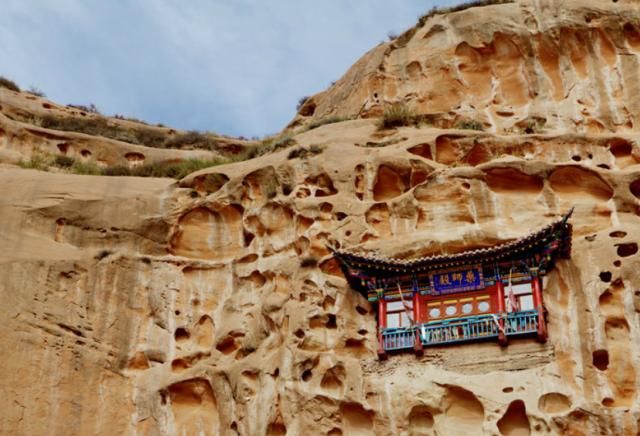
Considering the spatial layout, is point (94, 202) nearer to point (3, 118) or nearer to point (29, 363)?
point (29, 363)

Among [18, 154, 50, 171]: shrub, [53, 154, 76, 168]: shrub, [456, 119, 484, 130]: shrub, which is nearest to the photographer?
[456, 119, 484, 130]: shrub

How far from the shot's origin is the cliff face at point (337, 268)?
18.0 metres

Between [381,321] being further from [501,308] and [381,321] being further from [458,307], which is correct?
[501,308]

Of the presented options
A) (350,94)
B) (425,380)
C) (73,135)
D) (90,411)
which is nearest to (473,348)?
(425,380)

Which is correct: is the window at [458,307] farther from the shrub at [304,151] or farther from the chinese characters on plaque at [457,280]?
the shrub at [304,151]

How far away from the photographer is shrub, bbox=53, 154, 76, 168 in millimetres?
28684

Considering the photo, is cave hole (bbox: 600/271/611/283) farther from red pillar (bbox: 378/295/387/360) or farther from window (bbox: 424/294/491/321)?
red pillar (bbox: 378/295/387/360)

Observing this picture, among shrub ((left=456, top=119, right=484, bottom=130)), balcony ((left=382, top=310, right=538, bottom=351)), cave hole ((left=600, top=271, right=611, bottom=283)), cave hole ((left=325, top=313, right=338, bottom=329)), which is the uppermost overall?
shrub ((left=456, top=119, right=484, bottom=130))

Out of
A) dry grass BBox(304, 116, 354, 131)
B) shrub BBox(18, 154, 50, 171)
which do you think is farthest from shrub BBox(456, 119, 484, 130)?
shrub BBox(18, 154, 50, 171)

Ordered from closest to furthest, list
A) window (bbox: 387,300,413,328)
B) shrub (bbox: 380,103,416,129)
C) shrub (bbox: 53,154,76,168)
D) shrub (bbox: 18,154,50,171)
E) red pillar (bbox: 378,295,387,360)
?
red pillar (bbox: 378,295,387,360) → window (bbox: 387,300,413,328) → shrub (bbox: 380,103,416,129) → shrub (bbox: 18,154,50,171) → shrub (bbox: 53,154,76,168)

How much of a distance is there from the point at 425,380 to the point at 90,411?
251 inches

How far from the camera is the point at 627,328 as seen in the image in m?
17.7

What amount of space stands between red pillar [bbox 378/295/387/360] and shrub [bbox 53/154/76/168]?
41.4 feet

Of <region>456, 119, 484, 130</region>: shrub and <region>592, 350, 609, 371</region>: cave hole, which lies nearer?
<region>592, 350, 609, 371</region>: cave hole
